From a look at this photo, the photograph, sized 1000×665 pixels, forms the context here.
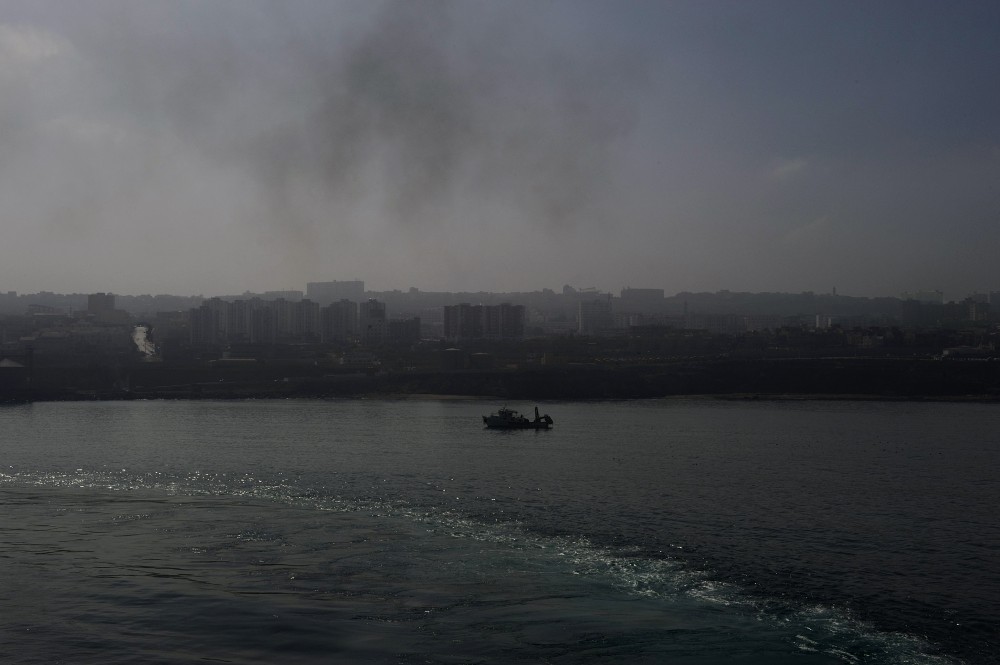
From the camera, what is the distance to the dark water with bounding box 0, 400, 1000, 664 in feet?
28.5

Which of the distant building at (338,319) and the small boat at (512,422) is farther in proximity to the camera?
the distant building at (338,319)

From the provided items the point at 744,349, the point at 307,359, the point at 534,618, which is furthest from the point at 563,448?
the point at 744,349

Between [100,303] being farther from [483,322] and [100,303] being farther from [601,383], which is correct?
[601,383]

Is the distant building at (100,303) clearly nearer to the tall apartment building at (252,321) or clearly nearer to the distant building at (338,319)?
the tall apartment building at (252,321)

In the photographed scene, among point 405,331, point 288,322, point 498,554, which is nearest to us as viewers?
point 498,554

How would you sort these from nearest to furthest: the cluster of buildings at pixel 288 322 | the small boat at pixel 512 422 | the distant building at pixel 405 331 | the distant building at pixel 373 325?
the small boat at pixel 512 422, the distant building at pixel 373 325, the distant building at pixel 405 331, the cluster of buildings at pixel 288 322

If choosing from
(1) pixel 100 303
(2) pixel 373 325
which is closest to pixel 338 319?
(2) pixel 373 325

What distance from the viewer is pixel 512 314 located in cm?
10088

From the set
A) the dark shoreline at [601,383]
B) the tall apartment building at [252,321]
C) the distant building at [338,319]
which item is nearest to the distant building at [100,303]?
the tall apartment building at [252,321]

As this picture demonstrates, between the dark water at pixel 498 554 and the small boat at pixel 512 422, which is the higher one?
the small boat at pixel 512 422

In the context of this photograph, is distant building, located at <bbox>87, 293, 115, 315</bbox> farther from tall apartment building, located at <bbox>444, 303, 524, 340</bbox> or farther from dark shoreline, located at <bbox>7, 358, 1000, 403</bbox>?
dark shoreline, located at <bbox>7, 358, 1000, 403</bbox>

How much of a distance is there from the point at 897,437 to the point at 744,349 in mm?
41359

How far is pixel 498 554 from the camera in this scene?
12.0 m

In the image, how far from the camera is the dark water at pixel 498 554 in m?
8.69
